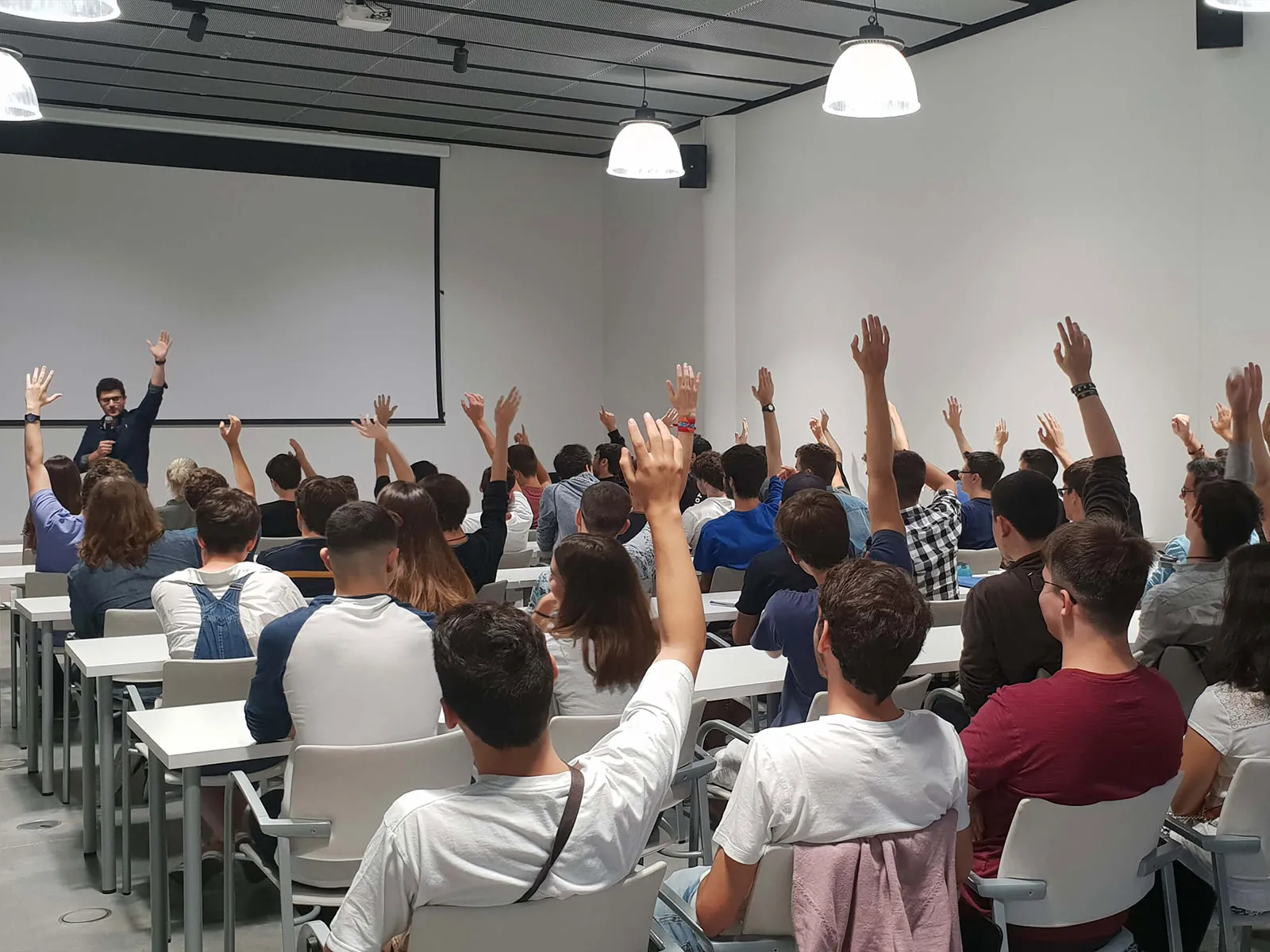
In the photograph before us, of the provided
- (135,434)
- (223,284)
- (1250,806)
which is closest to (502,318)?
(223,284)

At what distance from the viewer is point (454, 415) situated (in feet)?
36.9

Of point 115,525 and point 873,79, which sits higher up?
point 873,79

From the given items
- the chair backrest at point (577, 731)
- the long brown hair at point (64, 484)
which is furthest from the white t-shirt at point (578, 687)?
the long brown hair at point (64, 484)

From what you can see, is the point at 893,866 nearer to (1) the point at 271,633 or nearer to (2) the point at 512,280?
(1) the point at 271,633

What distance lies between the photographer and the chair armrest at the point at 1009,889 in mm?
2043

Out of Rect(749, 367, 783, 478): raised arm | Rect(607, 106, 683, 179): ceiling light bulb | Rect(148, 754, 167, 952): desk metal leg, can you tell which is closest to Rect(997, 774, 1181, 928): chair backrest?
Rect(148, 754, 167, 952): desk metal leg

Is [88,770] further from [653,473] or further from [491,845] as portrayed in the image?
[653,473]

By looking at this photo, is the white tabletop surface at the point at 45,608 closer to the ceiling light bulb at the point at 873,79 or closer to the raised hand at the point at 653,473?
the raised hand at the point at 653,473

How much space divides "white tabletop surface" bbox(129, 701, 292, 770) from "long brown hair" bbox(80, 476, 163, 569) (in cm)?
132

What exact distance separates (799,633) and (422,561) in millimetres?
1151

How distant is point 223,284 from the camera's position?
1013 centimetres

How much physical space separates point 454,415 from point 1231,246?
7.17 meters

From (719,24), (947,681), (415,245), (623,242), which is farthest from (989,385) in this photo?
(415,245)

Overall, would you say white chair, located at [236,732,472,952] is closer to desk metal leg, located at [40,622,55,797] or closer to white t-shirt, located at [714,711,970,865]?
white t-shirt, located at [714,711,970,865]
